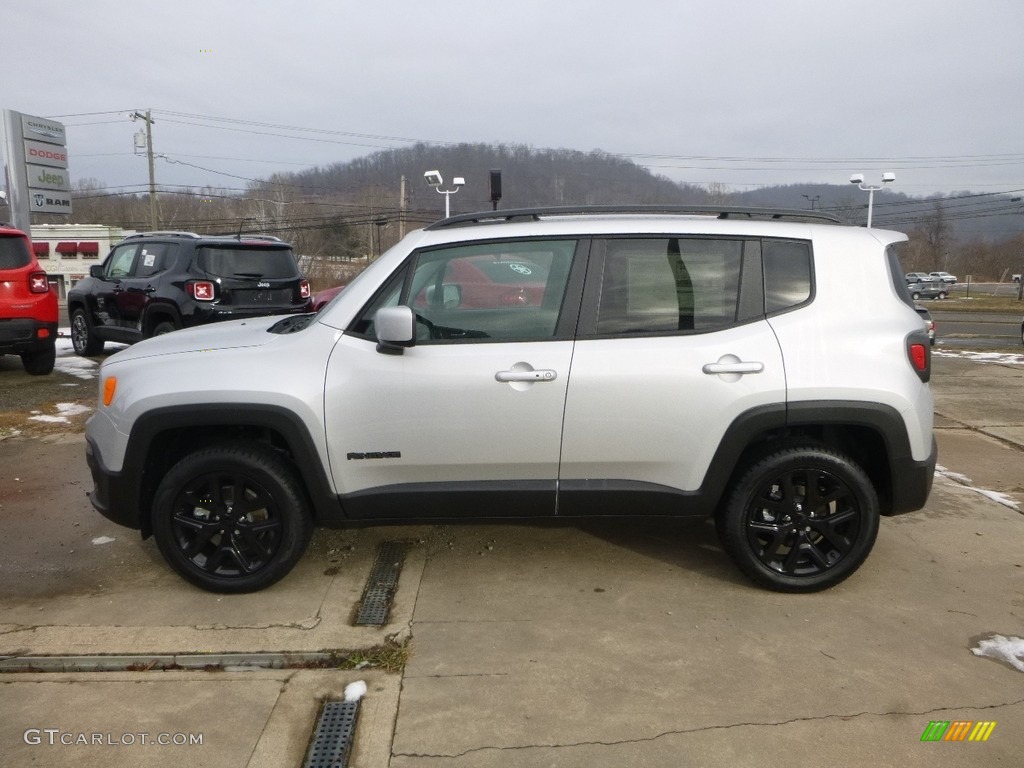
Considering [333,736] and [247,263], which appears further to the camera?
[247,263]

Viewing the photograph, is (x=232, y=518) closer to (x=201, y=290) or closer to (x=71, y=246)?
(x=201, y=290)

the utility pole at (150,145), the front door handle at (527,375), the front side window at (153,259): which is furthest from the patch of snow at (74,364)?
the utility pole at (150,145)

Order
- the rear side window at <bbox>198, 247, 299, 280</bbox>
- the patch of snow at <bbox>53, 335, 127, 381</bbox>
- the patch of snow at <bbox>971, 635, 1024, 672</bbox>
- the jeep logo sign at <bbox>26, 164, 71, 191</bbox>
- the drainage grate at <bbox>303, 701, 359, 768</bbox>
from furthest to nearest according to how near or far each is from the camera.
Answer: the jeep logo sign at <bbox>26, 164, 71, 191</bbox>
the patch of snow at <bbox>53, 335, 127, 381</bbox>
the rear side window at <bbox>198, 247, 299, 280</bbox>
the patch of snow at <bbox>971, 635, 1024, 672</bbox>
the drainage grate at <bbox>303, 701, 359, 768</bbox>

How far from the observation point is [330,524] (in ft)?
11.8

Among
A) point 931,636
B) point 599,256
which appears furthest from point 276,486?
point 931,636

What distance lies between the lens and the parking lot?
2582 mm

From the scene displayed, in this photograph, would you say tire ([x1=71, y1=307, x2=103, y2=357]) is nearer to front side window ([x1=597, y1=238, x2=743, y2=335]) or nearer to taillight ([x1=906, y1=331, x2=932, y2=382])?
front side window ([x1=597, y1=238, x2=743, y2=335])

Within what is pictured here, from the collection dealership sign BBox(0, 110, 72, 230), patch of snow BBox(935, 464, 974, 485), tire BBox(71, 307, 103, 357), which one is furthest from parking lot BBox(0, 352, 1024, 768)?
dealership sign BBox(0, 110, 72, 230)

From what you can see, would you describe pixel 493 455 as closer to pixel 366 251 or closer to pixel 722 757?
pixel 722 757

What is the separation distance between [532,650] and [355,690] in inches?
29.4

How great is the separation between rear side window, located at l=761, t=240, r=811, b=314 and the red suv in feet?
27.6

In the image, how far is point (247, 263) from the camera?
9.00 meters

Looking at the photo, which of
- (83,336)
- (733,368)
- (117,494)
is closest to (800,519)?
(733,368)

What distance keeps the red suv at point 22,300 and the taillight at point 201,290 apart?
1.86 meters
